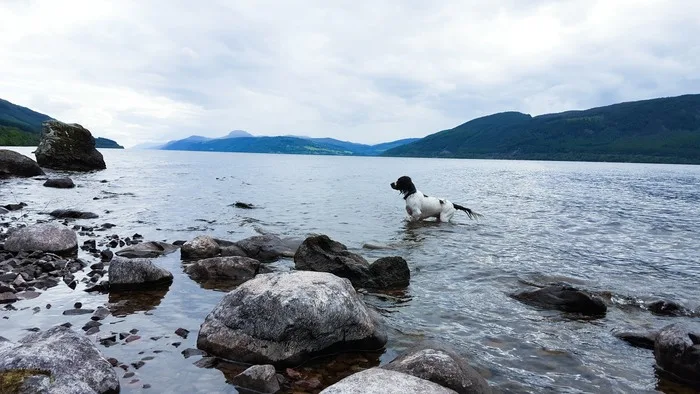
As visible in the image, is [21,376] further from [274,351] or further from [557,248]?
[557,248]

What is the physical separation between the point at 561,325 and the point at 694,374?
2591 mm

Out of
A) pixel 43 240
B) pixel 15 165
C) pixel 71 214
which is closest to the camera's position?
pixel 43 240

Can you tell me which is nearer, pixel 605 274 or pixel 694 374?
pixel 694 374

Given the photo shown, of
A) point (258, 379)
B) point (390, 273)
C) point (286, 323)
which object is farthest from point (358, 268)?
point (258, 379)

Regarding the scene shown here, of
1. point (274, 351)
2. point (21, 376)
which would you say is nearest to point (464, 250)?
point (274, 351)

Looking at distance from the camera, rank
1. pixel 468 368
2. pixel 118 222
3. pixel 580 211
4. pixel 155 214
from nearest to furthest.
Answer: pixel 468 368 < pixel 118 222 < pixel 155 214 < pixel 580 211

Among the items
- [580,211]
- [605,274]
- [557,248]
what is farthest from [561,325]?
[580,211]

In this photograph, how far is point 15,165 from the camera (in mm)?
40094

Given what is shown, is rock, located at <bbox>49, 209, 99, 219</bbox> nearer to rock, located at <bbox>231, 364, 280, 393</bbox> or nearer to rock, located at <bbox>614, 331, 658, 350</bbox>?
rock, located at <bbox>231, 364, 280, 393</bbox>

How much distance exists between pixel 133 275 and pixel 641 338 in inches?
413

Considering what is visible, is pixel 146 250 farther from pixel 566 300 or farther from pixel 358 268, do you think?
pixel 566 300

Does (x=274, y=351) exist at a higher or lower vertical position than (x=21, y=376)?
lower

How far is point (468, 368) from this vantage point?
643cm

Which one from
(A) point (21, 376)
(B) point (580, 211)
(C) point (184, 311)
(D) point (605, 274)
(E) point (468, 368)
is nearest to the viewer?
(A) point (21, 376)
